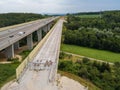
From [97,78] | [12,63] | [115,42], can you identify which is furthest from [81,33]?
[97,78]

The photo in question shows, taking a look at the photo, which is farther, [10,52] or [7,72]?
[10,52]

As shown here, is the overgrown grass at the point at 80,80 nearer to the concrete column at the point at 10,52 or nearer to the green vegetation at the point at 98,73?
the green vegetation at the point at 98,73

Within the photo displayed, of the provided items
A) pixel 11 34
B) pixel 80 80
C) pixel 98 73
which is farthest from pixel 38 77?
pixel 11 34

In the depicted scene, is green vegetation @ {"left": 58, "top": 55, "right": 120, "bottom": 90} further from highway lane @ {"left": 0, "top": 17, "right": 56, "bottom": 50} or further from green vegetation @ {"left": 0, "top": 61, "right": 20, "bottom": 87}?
highway lane @ {"left": 0, "top": 17, "right": 56, "bottom": 50}

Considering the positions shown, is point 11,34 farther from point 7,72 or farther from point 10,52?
point 7,72

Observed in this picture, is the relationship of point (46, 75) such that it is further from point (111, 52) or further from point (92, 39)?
point (92, 39)

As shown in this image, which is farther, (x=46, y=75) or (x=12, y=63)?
(x=12, y=63)

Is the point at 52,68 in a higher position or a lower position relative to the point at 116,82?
higher
